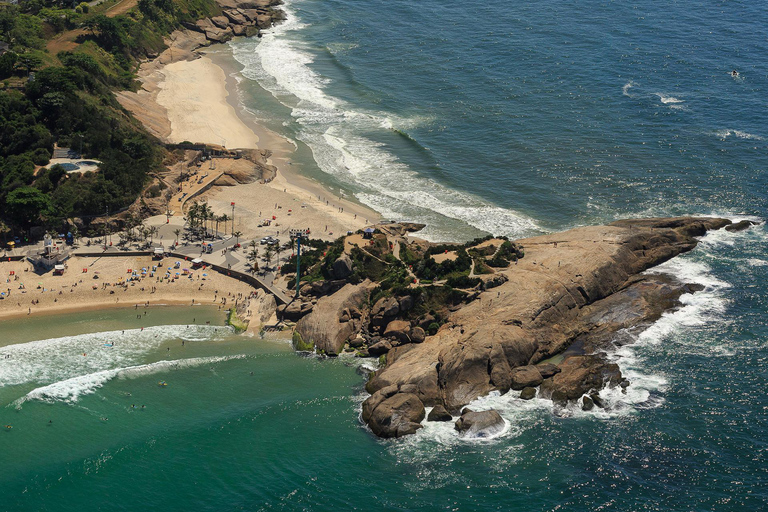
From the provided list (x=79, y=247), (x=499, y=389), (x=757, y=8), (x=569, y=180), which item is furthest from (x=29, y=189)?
(x=757, y=8)

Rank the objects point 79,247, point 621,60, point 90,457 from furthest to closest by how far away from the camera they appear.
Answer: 1. point 621,60
2. point 79,247
3. point 90,457

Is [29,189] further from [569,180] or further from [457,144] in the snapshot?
[569,180]

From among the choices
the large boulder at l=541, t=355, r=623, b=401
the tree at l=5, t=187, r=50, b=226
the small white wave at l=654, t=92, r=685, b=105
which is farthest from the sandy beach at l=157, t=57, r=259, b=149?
the small white wave at l=654, t=92, r=685, b=105

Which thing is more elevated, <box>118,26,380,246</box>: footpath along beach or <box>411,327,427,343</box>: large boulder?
<box>118,26,380,246</box>: footpath along beach

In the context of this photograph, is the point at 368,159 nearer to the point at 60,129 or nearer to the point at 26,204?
the point at 60,129

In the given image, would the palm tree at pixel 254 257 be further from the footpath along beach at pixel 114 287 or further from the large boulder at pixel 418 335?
the large boulder at pixel 418 335

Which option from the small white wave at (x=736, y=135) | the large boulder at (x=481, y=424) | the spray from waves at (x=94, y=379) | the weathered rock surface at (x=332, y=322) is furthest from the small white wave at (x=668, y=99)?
the spray from waves at (x=94, y=379)

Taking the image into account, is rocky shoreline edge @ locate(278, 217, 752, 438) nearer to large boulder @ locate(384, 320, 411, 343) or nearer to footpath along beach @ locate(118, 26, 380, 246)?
large boulder @ locate(384, 320, 411, 343)
